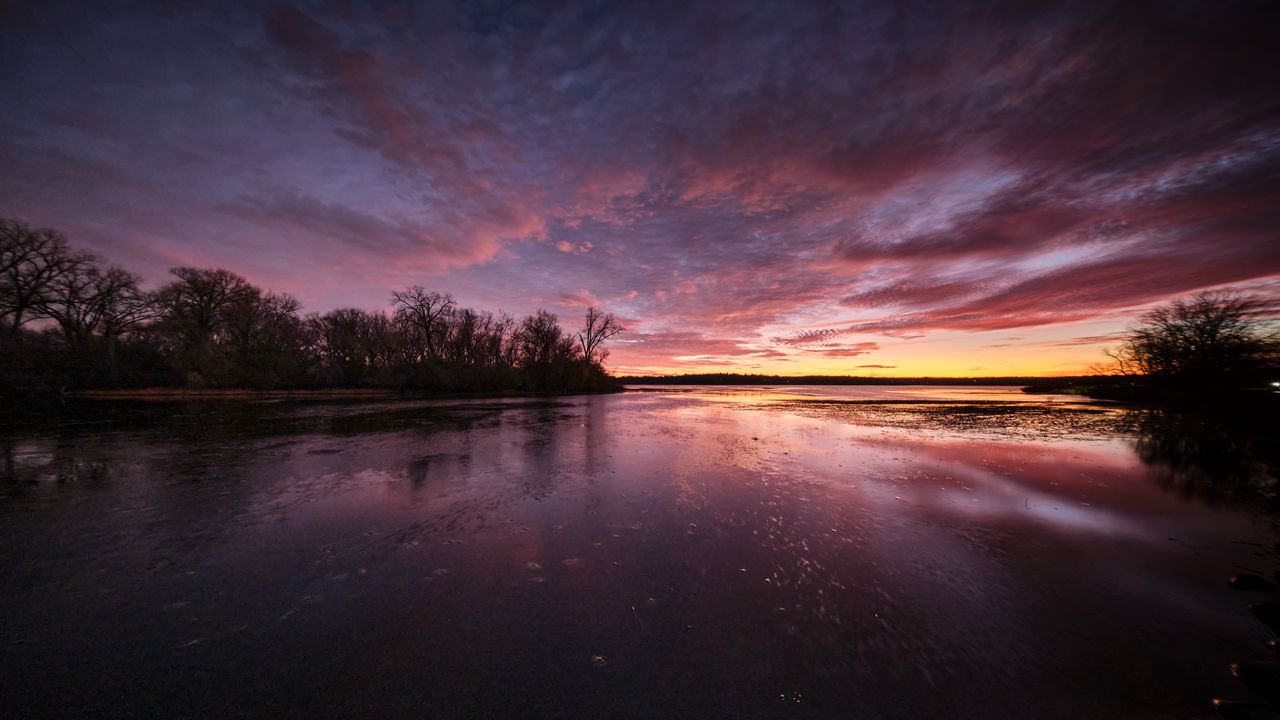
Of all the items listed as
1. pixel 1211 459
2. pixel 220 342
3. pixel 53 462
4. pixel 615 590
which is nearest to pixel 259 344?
pixel 220 342

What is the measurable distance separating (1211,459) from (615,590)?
55.2ft

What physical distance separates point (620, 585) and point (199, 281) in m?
54.6

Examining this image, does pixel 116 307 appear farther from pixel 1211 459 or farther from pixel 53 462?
pixel 1211 459

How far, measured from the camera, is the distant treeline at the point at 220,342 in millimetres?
29078

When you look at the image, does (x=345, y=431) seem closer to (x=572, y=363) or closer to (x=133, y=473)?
(x=133, y=473)

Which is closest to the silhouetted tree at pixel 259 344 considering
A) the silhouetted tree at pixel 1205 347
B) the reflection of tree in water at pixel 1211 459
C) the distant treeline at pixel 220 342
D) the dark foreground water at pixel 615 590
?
the distant treeline at pixel 220 342

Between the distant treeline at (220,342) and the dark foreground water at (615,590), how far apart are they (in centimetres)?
3198

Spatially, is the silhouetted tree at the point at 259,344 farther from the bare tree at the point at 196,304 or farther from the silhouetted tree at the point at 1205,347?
the silhouetted tree at the point at 1205,347

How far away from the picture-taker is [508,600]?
11.8 ft

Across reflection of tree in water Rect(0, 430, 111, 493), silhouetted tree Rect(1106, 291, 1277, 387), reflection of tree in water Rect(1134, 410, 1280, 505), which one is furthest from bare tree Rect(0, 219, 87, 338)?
silhouetted tree Rect(1106, 291, 1277, 387)

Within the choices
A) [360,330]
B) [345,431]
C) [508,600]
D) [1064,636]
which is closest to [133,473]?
[345,431]

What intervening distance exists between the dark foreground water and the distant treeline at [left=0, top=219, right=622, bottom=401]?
3198 cm

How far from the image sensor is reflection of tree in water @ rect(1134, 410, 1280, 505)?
25.1ft

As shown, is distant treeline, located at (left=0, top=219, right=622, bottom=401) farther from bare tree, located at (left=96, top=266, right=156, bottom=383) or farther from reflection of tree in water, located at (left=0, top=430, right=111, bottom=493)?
reflection of tree in water, located at (left=0, top=430, right=111, bottom=493)
